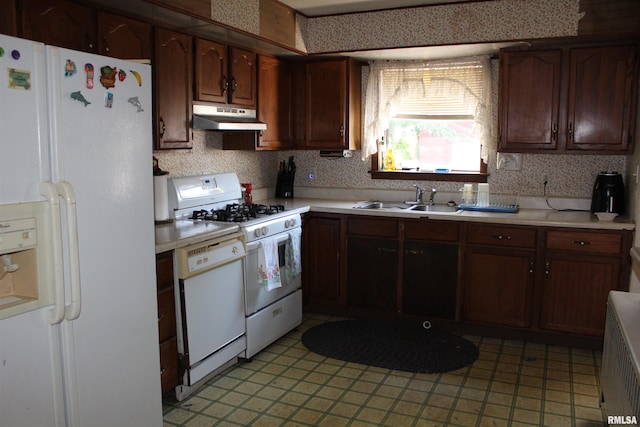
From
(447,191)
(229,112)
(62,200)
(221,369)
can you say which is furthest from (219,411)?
(447,191)

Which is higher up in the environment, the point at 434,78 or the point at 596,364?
the point at 434,78

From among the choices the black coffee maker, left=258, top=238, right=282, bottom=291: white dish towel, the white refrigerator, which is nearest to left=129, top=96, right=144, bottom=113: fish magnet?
the white refrigerator

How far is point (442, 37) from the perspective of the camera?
412 centimetres

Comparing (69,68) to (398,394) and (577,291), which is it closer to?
(398,394)

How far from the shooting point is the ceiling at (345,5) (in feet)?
13.4

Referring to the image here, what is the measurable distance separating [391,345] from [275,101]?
7.01 ft

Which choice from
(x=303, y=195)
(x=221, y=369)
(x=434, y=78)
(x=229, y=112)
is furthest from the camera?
(x=303, y=195)

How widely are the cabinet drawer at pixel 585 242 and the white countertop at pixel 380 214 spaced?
2.2 inches

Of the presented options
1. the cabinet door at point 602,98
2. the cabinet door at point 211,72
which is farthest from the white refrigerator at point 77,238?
the cabinet door at point 602,98

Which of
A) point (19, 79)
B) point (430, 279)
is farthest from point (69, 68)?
point (430, 279)

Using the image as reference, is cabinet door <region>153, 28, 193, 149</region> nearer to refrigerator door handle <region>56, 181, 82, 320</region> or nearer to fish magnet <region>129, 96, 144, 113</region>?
fish magnet <region>129, 96, 144, 113</region>

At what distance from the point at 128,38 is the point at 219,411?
2.10 m

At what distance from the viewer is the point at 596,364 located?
3.67 m

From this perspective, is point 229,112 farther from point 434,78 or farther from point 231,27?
point 434,78
